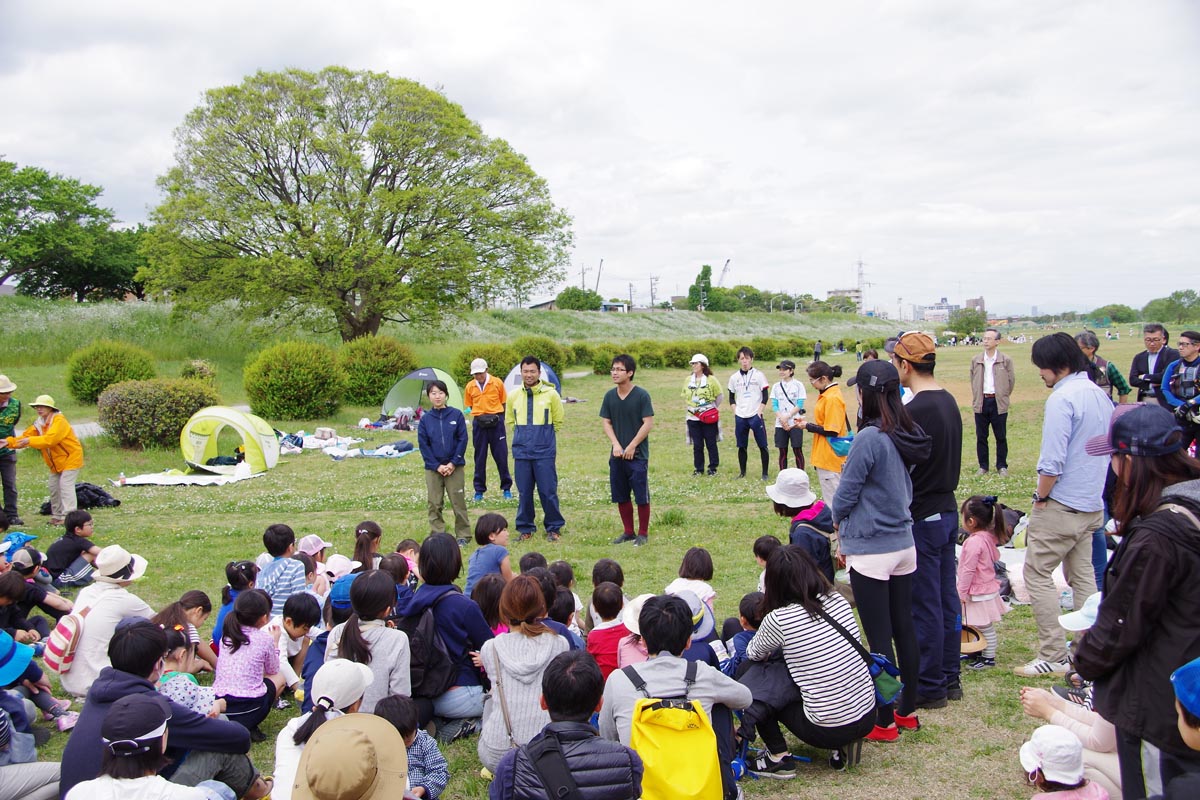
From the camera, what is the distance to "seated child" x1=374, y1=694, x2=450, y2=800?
350cm

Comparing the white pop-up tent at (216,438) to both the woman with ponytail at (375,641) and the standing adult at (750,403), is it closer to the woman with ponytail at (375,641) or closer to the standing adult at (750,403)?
the standing adult at (750,403)

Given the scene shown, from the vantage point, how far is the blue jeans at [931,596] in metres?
4.39

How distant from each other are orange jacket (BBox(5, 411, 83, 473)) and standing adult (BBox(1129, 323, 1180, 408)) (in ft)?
42.2

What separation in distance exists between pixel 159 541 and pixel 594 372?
25817 mm

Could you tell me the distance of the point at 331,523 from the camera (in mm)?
9781

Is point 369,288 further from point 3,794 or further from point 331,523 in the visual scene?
point 3,794

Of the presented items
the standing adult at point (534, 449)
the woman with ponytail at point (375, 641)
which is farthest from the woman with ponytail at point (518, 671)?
the standing adult at point (534, 449)

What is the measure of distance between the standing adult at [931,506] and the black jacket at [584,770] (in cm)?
218

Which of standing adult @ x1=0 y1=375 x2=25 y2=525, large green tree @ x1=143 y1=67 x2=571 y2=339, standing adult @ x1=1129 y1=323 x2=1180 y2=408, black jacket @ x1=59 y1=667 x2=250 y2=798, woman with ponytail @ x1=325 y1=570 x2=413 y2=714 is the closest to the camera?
black jacket @ x1=59 y1=667 x2=250 y2=798

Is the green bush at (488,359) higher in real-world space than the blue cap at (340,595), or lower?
higher

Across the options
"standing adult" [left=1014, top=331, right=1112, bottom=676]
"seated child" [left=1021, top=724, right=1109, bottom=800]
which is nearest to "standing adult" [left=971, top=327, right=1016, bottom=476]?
"standing adult" [left=1014, top=331, right=1112, bottom=676]

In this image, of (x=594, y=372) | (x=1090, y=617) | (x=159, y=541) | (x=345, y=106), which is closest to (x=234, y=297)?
(x=345, y=106)

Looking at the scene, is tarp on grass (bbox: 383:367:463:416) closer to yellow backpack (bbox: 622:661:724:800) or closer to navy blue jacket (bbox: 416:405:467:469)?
navy blue jacket (bbox: 416:405:467:469)

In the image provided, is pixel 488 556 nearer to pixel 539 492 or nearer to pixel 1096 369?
pixel 539 492
